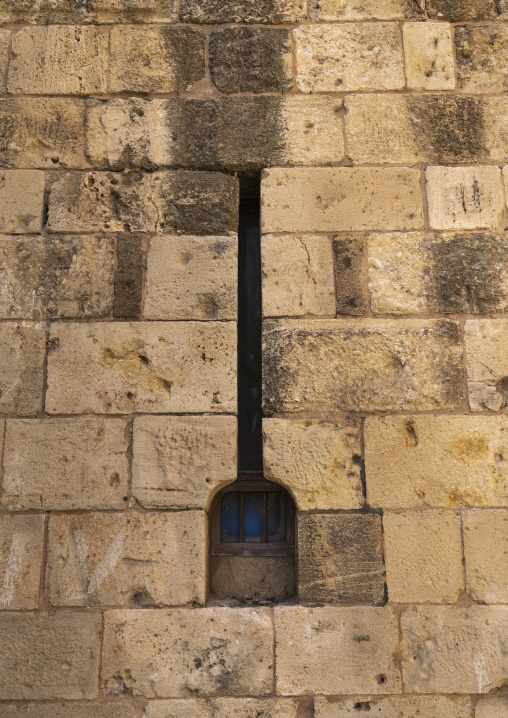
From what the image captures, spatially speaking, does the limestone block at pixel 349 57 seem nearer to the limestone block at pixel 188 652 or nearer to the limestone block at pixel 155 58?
the limestone block at pixel 155 58

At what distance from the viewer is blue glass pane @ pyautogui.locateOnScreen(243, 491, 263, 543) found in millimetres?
3105

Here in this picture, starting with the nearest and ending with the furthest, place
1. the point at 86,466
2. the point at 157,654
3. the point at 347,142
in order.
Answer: the point at 157,654 < the point at 86,466 < the point at 347,142

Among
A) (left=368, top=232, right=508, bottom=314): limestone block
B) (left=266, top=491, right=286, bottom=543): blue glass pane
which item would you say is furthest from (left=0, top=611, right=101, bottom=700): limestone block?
(left=368, top=232, right=508, bottom=314): limestone block

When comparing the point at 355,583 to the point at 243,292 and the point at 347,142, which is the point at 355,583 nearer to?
the point at 243,292

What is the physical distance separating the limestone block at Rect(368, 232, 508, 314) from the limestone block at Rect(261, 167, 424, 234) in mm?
116

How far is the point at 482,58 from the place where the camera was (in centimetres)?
338

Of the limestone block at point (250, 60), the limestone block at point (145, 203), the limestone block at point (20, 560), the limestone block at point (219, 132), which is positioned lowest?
the limestone block at point (20, 560)

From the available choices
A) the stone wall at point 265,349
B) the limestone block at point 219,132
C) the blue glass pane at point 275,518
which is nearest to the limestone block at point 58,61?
the stone wall at point 265,349

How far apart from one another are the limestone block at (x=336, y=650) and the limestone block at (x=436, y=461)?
1.77ft

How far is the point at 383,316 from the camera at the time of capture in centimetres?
309

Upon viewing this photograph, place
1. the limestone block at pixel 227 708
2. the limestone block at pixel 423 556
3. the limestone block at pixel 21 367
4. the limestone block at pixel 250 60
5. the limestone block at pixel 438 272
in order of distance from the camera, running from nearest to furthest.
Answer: the limestone block at pixel 227 708, the limestone block at pixel 423 556, the limestone block at pixel 21 367, the limestone block at pixel 438 272, the limestone block at pixel 250 60

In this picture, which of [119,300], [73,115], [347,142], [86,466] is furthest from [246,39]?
[86,466]

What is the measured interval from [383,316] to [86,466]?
1.66 m

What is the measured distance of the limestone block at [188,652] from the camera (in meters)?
2.70
